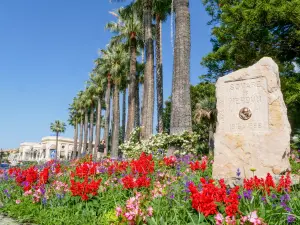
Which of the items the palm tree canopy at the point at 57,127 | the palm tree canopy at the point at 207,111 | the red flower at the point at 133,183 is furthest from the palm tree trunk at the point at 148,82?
the palm tree canopy at the point at 57,127

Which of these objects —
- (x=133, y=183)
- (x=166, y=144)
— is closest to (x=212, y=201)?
(x=133, y=183)

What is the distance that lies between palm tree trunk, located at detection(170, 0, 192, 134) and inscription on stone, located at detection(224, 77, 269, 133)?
422cm

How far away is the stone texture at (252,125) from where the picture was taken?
613cm

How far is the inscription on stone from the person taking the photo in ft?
21.0

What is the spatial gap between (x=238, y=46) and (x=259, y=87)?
41.9ft

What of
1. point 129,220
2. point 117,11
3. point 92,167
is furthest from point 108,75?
point 129,220

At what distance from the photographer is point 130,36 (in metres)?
26.1

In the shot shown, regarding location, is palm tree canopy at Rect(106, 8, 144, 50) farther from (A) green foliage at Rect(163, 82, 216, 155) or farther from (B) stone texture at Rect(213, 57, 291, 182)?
(B) stone texture at Rect(213, 57, 291, 182)

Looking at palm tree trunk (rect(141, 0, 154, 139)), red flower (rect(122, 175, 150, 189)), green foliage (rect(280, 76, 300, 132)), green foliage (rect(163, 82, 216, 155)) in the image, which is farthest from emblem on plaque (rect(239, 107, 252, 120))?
green foliage (rect(163, 82, 216, 155))

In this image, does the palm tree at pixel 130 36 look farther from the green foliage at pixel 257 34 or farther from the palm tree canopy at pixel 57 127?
the palm tree canopy at pixel 57 127

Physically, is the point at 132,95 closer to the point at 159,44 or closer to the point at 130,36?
the point at 159,44

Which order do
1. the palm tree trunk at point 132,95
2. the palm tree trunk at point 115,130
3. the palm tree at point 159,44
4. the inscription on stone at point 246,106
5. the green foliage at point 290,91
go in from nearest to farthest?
1. the inscription on stone at point 246,106
2. the green foliage at point 290,91
3. the palm tree at point 159,44
4. the palm tree trunk at point 132,95
5. the palm tree trunk at point 115,130

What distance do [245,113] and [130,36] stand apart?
20852 millimetres

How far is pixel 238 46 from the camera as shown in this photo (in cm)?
1847
